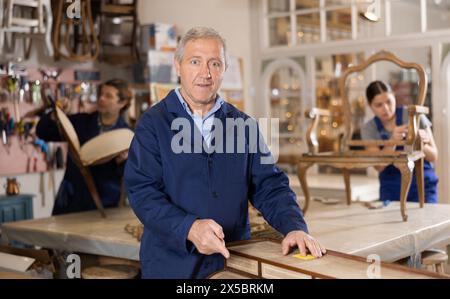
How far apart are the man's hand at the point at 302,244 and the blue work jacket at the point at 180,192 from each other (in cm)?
6

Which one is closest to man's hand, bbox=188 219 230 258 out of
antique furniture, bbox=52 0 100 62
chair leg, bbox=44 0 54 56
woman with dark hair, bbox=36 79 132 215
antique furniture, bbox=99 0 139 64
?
woman with dark hair, bbox=36 79 132 215

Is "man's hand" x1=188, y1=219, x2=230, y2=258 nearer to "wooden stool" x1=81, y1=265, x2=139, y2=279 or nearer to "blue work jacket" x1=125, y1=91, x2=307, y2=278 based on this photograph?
"blue work jacket" x1=125, y1=91, x2=307, y2=278

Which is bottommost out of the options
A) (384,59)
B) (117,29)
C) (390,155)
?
(390,155)

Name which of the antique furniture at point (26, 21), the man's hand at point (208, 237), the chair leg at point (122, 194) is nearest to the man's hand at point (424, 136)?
the chair leg at point (122, 194)

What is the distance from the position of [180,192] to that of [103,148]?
5.46 feet

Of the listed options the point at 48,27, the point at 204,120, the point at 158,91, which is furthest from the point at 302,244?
the point at 158,91

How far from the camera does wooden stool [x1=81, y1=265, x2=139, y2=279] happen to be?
2.75 metres

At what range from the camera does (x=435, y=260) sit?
2.97 meters

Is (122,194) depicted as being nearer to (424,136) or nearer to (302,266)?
(424,136)

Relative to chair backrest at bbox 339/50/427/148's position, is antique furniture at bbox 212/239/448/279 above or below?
below

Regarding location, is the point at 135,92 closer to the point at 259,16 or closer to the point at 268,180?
the point at 259,16

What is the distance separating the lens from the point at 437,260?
298cm

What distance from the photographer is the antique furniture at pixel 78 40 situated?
4.97 meters
